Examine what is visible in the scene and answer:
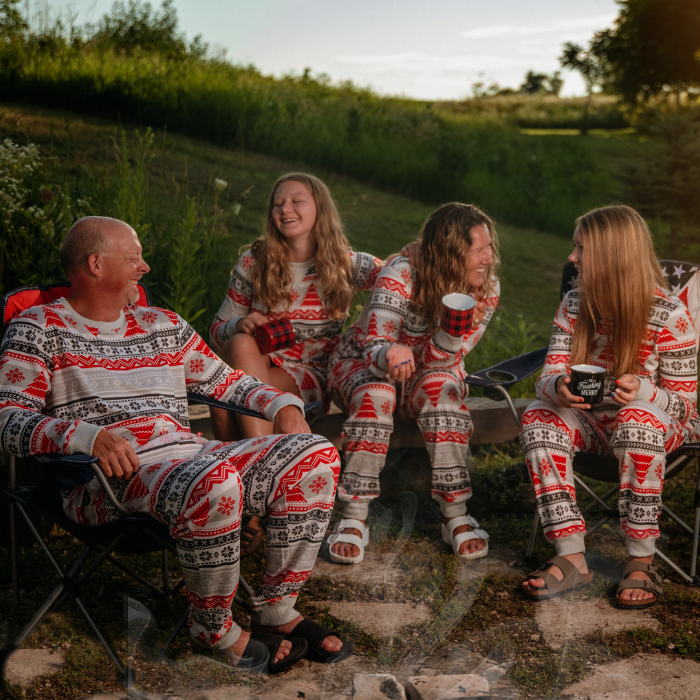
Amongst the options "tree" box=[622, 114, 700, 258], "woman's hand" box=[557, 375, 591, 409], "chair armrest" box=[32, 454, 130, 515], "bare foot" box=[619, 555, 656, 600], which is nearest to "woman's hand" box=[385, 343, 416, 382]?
"woman's hand" box=[557, 375, 591, 409]

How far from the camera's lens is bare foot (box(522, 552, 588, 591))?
8.50 ft

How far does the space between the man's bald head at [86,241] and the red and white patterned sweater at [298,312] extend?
0.96 meters

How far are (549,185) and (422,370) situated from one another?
36.8 ft

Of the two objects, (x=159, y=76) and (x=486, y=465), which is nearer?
(x=486, y=465)

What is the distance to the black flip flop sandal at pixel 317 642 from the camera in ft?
7.14

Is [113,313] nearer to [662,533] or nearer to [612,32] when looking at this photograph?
[662,533]

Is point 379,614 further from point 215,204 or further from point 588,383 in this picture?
point 215,204

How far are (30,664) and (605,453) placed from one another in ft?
6.82

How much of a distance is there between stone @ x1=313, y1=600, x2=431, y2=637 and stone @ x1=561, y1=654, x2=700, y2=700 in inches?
22.8

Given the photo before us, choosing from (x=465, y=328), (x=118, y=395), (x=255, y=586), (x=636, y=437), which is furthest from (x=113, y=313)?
(x=636, y=437)

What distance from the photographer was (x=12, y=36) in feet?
21.5

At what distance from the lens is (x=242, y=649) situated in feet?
6.84

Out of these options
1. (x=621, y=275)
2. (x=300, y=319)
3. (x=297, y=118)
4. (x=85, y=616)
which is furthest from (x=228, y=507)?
(x=297, y=118)

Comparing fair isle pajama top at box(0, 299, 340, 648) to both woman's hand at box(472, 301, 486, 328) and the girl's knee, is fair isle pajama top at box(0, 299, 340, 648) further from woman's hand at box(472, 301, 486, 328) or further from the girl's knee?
woman's hand at box(472, 301, 486, 328)
